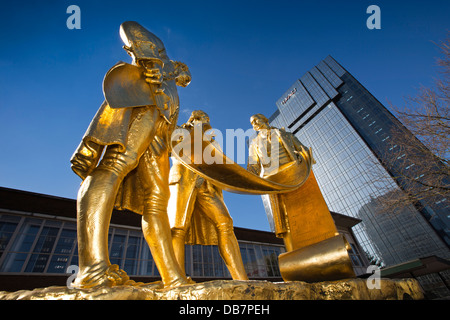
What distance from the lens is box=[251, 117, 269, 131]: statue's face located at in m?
2.99

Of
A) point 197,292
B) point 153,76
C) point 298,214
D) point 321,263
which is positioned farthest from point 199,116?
point 197,292

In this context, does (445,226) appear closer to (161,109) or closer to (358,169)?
(358,169)

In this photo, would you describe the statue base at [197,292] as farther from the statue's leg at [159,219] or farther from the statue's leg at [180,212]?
the statue's leg at [180,212]

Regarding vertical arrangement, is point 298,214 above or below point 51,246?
below

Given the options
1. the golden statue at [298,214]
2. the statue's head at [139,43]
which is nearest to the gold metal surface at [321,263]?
the golden statue at [298,214]

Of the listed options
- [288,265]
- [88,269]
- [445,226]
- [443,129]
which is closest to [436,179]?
[443,129]

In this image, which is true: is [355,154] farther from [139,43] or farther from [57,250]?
[139,43]

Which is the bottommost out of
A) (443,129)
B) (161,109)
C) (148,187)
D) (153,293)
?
(153,293)

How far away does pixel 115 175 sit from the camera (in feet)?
4.87

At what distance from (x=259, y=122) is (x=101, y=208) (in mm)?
2257

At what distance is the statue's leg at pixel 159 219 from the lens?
1577mm

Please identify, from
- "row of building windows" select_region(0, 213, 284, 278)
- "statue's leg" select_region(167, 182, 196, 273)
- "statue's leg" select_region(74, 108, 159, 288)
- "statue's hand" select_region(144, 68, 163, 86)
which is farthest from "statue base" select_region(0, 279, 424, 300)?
"row of building windows" select_region(0, 213, 284, 278)

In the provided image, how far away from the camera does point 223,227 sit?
8.39 ft

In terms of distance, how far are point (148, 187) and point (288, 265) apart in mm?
1319
